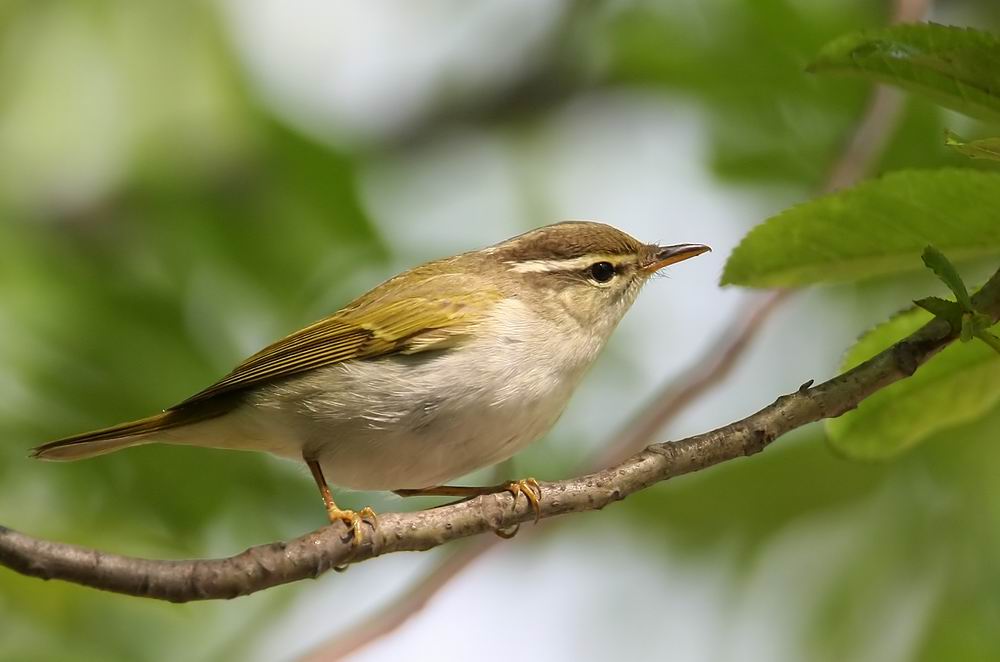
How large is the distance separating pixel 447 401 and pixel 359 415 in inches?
10.9

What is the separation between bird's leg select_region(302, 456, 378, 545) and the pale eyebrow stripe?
105 cm

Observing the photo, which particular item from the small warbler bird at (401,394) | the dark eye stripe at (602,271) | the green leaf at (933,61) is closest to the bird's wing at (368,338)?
the small warbler bird at (401,394)

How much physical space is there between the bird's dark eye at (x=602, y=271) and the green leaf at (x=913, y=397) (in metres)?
1.43

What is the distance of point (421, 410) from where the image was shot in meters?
3.12

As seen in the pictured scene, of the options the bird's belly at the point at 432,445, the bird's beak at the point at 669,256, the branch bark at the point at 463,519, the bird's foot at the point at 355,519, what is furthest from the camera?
the bird's beak at the point at 669,256

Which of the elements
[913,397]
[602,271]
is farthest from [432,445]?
[913,397]

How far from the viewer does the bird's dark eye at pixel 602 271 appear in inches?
150

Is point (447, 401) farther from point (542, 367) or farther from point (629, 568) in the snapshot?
point (629, 568)

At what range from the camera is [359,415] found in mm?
3162

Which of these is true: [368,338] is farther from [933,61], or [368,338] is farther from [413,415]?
[933,61]

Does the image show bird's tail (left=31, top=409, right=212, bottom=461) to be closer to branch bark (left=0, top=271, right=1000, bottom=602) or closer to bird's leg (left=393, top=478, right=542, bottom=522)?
bird's leg (left=393, top=478, right=542, bottom=522)

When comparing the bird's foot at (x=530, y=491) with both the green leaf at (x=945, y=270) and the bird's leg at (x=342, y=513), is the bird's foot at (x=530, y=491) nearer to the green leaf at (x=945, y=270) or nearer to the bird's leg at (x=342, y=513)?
the bird's leg at (x=342, y=513)

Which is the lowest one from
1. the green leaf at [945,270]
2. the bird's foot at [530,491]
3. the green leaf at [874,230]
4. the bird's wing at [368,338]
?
the bird's foot at [530,491]

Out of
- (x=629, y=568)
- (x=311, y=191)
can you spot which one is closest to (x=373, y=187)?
(x=311, y=191)
